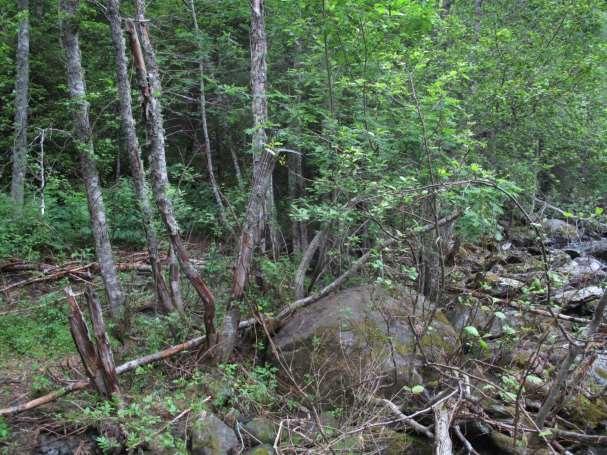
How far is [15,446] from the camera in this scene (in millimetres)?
5156

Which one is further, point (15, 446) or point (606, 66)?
point (606, 66)

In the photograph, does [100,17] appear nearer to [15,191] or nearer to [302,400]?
[15,191]

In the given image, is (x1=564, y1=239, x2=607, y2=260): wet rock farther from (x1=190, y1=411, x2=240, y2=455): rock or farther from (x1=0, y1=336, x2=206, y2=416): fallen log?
(x1=190, y1=411, x2=240, y2=455): rock

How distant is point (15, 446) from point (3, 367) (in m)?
2.04

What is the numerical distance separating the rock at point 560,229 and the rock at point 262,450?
11.9 metres

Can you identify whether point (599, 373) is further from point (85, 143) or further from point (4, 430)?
point (85, 143)

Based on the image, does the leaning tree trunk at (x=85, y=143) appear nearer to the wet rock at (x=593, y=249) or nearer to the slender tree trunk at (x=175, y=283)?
the slender tree trunk at (x=175, y=283)

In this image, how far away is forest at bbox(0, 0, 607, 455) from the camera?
17.9ft

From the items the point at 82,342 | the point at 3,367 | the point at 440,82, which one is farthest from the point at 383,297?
the point at 3,367

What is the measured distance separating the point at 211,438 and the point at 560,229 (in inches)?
530

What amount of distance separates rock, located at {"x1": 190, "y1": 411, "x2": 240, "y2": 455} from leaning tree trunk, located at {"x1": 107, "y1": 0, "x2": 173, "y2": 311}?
227 centimetres

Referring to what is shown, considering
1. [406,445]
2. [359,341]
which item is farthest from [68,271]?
[406,445]

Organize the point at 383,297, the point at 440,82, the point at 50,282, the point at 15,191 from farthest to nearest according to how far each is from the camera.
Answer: the point at 15,191
the point at 50,282
the point at 383,297
the point at 440,82

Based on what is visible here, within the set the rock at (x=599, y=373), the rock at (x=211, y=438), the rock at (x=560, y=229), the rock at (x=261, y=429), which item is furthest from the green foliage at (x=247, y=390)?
the rock at (x=560, y=229)
